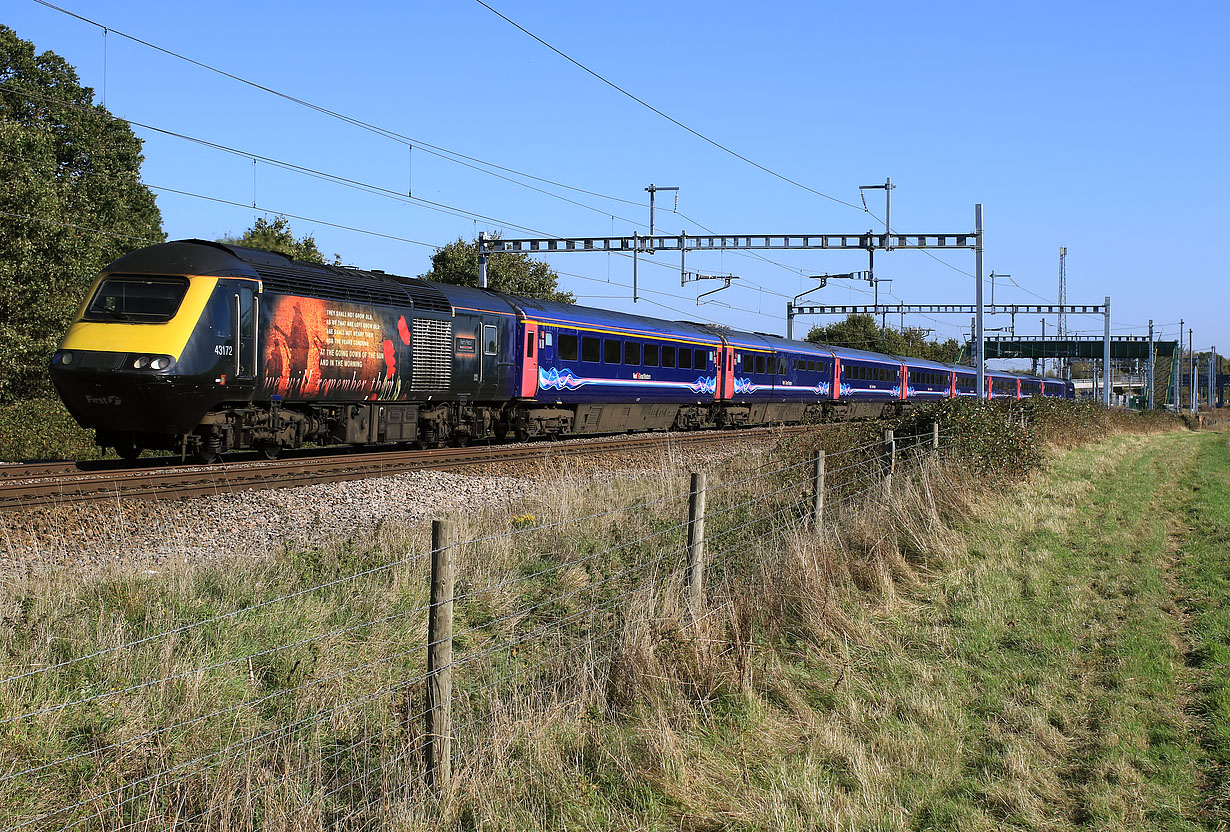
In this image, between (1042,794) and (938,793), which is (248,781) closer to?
(938,793)

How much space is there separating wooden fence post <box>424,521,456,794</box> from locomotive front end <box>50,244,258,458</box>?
33.7 feet

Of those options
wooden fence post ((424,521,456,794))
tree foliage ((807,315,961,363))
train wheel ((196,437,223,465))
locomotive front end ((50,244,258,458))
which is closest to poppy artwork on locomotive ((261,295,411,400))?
locomotive front end ((50,244,258,458))

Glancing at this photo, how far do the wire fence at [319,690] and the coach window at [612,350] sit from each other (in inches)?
568

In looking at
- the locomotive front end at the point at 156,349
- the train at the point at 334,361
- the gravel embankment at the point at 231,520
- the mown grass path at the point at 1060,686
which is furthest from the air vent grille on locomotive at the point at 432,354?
the mown grass path at the point at 1060,686

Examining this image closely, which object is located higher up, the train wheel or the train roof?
the train roof

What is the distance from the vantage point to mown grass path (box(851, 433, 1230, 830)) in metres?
4.95

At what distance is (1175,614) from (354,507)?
363 inches

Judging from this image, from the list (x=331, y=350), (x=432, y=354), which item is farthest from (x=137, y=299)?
(x=432, y=354)

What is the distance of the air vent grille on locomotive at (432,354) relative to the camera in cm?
1791

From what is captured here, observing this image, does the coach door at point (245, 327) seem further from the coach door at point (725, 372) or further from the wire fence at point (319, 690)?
the coach door at point (725, 372)

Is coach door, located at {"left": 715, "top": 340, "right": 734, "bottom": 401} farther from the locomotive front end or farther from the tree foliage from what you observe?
the tree foliage

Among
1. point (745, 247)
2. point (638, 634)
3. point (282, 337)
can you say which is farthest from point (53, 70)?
point (638, 634)

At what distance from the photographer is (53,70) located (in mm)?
39875

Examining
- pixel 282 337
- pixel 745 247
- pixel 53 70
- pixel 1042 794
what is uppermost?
pixel 53 70
